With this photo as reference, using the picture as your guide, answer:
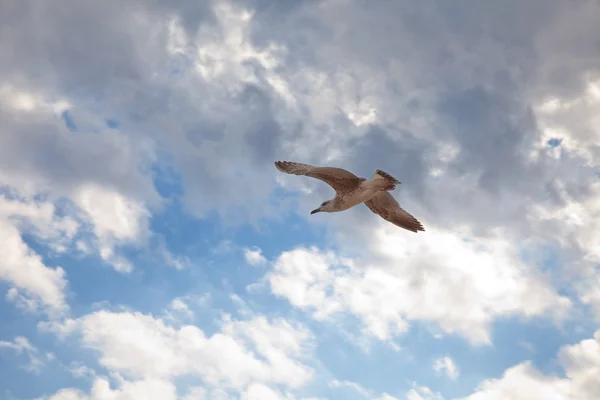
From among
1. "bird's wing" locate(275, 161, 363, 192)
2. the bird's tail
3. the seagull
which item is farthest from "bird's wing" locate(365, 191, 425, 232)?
the bird's tail

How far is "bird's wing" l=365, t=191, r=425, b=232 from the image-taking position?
32.2 meters

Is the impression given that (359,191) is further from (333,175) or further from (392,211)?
(392,211)

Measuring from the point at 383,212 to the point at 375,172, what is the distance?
→ 20.5 ft

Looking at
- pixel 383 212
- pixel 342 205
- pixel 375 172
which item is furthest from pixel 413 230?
pixel 375 172

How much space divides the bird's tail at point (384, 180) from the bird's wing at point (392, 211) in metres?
4.68

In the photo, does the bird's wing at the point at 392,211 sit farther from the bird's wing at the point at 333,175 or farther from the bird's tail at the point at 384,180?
the bird's tail at the point at 384,180

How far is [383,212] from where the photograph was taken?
3284cm

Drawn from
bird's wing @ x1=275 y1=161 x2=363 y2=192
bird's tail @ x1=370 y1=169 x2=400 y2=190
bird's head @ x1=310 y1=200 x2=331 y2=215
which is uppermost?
bird's wing @ x1=275 y1=161 x2=363 y2=192

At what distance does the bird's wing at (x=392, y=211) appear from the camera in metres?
32.2

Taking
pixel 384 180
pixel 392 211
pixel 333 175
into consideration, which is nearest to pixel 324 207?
pixel 333 175

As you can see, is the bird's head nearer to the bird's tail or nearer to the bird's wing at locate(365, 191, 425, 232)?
the bird's wing at locate(365, 191, 425, 232)

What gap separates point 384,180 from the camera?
27016 mm

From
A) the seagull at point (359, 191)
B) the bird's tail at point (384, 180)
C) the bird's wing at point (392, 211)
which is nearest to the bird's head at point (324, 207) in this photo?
the seagull at point (359, 191)

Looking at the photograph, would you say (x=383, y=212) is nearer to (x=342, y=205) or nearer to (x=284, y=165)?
(x=342, y=205)
